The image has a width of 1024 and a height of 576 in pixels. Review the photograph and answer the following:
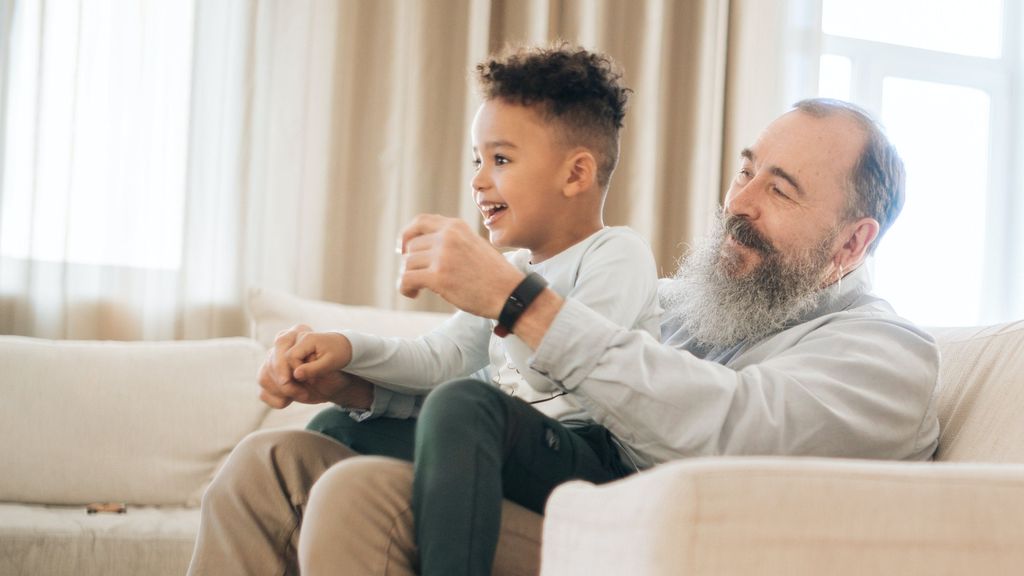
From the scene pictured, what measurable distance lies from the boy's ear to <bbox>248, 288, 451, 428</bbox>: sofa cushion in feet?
3.44

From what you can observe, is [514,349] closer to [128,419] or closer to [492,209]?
[492,209]

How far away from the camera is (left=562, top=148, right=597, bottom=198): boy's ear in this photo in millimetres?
1608

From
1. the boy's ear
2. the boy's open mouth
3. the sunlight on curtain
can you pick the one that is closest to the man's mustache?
the boy's ear

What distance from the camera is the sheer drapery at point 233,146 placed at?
9.44 ft

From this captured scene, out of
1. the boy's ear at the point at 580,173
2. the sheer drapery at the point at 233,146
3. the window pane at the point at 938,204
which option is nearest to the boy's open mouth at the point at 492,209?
the boy's ear at the point at 580,173

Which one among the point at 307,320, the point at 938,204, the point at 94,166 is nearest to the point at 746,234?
the point at 307,320

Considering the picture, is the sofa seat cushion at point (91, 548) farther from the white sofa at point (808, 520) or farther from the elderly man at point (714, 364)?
the white sofa at point (808, 520)

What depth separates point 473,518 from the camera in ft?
3.35

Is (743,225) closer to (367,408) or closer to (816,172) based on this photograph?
(816,172)

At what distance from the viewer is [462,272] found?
112 cm

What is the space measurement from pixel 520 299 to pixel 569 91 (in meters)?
0.61

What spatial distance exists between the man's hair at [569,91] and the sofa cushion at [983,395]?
1.96ft

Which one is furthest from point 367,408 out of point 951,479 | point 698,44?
point 698,44

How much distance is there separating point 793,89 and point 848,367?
274 centimetres
